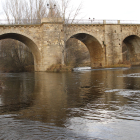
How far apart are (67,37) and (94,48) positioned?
6.65 m

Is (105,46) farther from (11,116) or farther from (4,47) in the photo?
(11,116)

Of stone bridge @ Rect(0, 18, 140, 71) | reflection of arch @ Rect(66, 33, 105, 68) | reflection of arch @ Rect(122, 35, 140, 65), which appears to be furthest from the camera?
reflection of arch @ Rect(122, 35, 140, 65)

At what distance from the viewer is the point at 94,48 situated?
115 ft

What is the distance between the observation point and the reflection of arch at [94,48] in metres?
32.9

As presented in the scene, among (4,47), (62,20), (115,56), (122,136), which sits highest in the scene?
(62,20)

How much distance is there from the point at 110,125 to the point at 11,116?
207cm

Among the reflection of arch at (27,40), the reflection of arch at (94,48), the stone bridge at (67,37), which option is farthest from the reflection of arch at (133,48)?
the reflection of arch at (27,40)

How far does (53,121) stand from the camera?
402cm

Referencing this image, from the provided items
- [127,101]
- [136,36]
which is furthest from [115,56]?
[127,101]

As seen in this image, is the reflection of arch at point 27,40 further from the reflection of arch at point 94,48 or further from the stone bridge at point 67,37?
the reflection of arch at point 94,48

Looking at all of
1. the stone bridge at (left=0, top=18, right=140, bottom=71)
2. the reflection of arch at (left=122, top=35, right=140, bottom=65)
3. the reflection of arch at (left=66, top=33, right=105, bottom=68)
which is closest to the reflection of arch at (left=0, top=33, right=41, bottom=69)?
the stone bridge at (left=0, top=18, right=140, bottom=71)

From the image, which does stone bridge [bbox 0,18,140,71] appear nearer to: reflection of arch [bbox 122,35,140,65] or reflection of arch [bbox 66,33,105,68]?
reflection of arch [bbox 66,33,105,68]

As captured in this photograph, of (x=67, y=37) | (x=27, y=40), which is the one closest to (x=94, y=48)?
(x=67, y=37)

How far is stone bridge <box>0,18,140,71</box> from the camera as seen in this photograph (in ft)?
93.2
